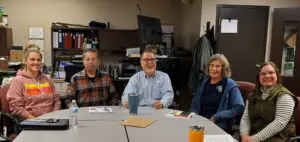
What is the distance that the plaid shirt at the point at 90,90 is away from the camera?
9.74 ft

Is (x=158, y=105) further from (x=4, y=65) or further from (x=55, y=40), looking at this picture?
(x=55, y=40)

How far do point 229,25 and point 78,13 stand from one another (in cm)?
302

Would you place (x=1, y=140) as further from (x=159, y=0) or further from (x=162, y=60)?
(x=159, y=0)

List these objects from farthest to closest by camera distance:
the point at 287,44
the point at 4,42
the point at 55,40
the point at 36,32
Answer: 1. the point at 36,32
2. the point at 55,40
3. the point at 4,42
4. the point at 287,44

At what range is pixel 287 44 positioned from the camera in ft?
15.3

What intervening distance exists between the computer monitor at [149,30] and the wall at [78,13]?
1.28m

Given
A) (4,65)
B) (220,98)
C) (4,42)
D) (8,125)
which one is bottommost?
(8,125)

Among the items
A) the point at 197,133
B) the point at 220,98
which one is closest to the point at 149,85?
the point at 220,98

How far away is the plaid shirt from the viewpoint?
2969 mm

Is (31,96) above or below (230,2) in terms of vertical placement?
below

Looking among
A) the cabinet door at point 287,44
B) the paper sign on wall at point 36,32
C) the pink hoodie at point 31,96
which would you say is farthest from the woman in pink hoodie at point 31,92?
the cabinet door at point 287,44

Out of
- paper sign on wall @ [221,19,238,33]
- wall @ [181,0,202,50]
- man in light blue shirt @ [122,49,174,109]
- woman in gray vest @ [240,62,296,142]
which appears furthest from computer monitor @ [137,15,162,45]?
woman in gray vest @ [240,62,296,142]

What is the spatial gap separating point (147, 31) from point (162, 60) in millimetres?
507

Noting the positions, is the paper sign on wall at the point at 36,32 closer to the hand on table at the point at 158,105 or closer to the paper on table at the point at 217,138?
Result: the hand on table at the point at 158,105
